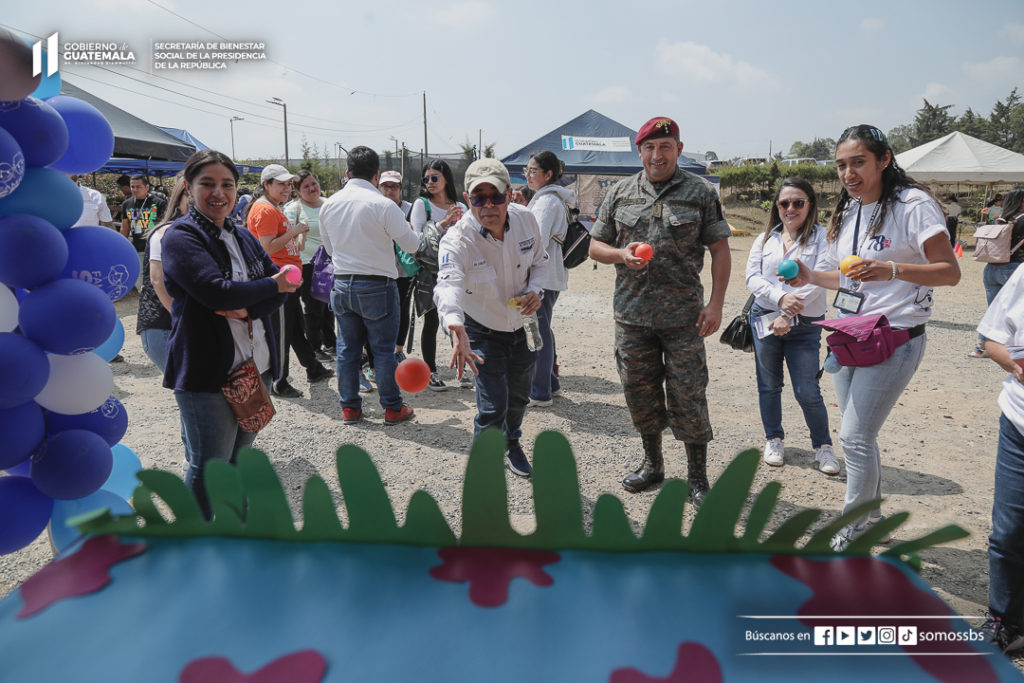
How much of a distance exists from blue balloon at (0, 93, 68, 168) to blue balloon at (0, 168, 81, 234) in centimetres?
5

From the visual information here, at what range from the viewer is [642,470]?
11.4 feet

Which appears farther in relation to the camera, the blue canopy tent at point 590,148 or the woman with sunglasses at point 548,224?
the blue canopy tent at point 590,148

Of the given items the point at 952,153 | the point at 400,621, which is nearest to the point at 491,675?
the point at 400,621

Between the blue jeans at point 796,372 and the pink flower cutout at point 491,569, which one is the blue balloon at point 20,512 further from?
the blue jeans at point 796,372

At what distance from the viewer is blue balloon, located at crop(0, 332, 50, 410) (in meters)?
1.83

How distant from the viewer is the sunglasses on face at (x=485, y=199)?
9.37ft

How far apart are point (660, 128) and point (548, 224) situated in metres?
1.62

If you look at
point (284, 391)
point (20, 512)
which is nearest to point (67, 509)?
point (20, 512)

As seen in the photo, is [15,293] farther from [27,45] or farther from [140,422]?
[140,422]

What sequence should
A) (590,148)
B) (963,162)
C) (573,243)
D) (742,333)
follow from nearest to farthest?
1. (742,333)
2. (573,243)
3. (963,162)
4. (590,148)

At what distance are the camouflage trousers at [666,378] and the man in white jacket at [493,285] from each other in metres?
0.53

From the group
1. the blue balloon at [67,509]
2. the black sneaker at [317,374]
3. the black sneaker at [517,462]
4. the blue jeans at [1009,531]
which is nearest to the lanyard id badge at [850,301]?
the blue jeans at [1009,531]

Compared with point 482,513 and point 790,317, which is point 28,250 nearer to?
point 482,513

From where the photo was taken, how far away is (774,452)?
3775 millimetres
